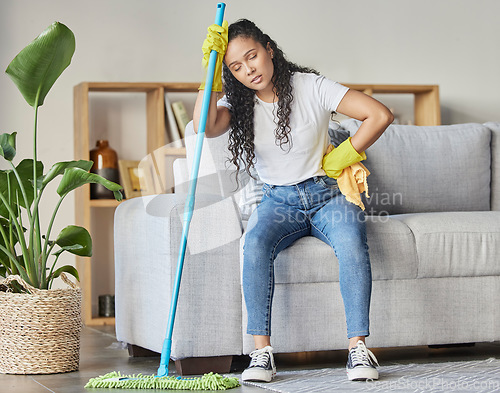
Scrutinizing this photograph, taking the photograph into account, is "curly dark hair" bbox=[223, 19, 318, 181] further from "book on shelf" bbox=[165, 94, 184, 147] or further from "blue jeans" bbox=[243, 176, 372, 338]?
"book on shelf" bbox=[165, 94, 184, 147]

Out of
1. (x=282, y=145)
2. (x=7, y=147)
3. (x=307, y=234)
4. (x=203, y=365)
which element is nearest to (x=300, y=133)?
(x=282, y=145)

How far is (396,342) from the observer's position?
7.11 ft

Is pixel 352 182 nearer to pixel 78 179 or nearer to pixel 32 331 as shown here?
pixel 78 179

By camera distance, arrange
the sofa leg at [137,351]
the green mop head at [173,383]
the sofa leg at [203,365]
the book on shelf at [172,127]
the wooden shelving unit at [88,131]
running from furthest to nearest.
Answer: the book on shelf at [172,127], the wooden shelving unit at [88,131], the sofa leg at [137,351], the sofa leg at [203,365], the green mop head at [173,383]

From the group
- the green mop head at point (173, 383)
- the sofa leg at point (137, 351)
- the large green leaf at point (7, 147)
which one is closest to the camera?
the green mop head at point (173, 383)

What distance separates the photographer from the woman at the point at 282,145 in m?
1.96

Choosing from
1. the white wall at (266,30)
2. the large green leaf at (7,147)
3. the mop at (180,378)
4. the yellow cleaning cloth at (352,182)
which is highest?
the white wall at (266,30)

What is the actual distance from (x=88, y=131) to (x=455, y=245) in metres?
2.04

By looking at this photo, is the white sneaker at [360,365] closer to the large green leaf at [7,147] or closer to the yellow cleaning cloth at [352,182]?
the yellow cleaning cloth at [352,182]

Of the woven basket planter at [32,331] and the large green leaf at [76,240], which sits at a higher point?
the large green leaf at [76,240]

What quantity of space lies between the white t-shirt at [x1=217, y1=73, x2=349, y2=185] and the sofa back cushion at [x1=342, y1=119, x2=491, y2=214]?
0.65m

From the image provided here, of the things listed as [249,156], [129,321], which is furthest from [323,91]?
[129,321]

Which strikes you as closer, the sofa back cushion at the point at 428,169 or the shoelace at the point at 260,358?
the shoelace at the point at 260,358

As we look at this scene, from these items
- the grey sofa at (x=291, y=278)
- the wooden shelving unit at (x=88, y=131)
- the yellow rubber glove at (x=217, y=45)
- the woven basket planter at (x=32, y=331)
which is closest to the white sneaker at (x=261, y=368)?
the grey sofa at (x=291, y=278)
